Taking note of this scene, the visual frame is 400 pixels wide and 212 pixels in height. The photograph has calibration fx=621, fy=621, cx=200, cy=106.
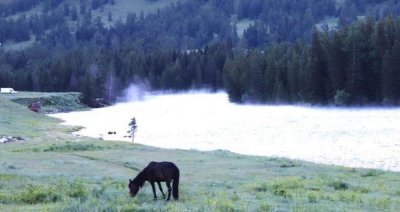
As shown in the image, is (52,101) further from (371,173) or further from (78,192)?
(78,192)

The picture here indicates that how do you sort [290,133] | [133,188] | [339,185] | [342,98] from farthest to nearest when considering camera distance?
[342,98]
[290,133]
[339,185]
[133,188]

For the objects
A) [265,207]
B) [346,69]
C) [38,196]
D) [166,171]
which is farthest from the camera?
[346,69]

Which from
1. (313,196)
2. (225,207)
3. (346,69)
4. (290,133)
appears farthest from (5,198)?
(346,69)

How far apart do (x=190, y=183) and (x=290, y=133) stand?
133 feet

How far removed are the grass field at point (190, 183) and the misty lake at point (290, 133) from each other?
866cm

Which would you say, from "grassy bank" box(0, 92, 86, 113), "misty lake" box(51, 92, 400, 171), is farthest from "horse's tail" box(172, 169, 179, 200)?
"grassy bank" box(0, 92, 86, 113)

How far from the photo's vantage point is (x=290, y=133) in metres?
68.1

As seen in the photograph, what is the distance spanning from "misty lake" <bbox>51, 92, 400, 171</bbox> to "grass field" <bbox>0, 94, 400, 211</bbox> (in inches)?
341

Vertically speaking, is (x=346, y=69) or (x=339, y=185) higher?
(x=346, y=69)

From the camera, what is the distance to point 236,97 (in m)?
139

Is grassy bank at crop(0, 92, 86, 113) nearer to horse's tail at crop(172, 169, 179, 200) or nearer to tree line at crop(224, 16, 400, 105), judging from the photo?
tree line at crop(224, 16, 400, 105)

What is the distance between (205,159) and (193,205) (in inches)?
852

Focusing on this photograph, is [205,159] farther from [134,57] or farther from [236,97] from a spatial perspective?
[134,57]

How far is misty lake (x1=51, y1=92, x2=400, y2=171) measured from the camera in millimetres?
50388
